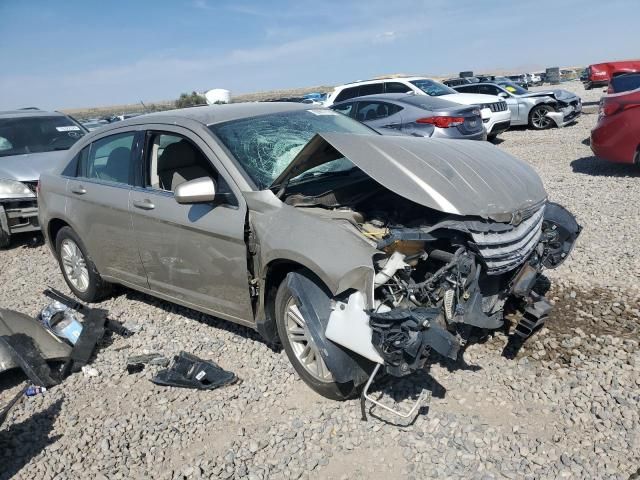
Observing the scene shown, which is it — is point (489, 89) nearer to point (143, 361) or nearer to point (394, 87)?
point (394, 87)

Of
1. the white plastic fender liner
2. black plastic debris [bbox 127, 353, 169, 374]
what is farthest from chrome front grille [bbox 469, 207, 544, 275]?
black plastic debris [bbox 127, 353, 169, 374]

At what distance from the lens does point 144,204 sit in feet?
14.2

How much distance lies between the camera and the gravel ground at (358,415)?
2.91 meters

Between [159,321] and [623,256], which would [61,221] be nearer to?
[159,321]

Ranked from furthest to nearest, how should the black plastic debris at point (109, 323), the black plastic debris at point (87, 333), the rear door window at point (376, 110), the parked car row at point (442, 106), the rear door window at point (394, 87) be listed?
the rear door window at point (394, 87), the rear door window at point (376, 110), the parked car row at point (442, 106), the black plastic debris at point (109, 323), the black plastic debris at point (87, 333)

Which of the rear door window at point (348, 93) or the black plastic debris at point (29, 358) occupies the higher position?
the rear door window at point (348, 93)

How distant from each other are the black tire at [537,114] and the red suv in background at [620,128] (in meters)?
6.91

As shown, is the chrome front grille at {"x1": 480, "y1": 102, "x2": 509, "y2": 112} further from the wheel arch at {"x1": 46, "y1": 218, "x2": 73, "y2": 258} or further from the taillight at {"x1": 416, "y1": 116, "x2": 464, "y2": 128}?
the wheel arch at {"x1": 46, "y1": 218, "x2": 73, "y2": 258}

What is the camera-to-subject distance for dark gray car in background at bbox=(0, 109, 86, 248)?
7848 millimetres

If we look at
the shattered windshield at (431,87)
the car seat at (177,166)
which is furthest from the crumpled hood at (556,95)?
the car seat at (177,166)

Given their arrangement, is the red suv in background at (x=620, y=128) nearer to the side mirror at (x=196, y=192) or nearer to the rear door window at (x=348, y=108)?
the rear door window at (x=348, y=108)

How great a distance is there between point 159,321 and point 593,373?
11.7ft

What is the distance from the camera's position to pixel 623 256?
5.18 m

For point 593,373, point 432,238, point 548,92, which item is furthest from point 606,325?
point 548,92
